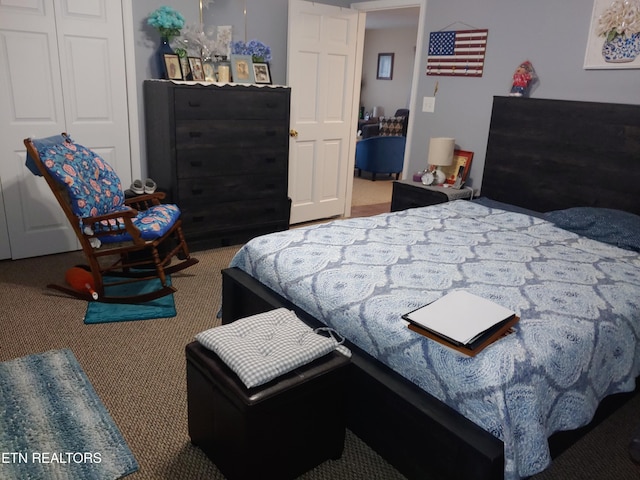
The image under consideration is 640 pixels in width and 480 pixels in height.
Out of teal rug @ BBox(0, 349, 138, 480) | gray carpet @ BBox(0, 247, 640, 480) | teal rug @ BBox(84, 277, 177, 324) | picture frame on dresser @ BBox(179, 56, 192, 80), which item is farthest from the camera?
picture frame on dresser @ BBox(179, 56, 192, 80)

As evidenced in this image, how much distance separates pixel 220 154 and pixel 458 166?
6.21ft

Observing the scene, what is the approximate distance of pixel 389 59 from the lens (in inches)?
398

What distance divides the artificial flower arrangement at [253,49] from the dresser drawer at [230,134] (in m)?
0.54

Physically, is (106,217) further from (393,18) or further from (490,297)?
(393,18)

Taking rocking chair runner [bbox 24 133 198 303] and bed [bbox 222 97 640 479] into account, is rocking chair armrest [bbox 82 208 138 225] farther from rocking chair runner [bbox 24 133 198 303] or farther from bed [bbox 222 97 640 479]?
bed [bbox 222 97 640 479]

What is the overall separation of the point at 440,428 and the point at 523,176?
2567 mm

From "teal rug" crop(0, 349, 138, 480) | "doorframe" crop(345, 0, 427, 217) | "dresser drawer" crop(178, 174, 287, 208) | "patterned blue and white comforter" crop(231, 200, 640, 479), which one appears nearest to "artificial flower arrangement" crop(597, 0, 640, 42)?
"patterned blue and white comforter" crop(231, 200, 640, 479)

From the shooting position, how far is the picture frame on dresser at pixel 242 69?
403 centimetres

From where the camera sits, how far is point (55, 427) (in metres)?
2.03

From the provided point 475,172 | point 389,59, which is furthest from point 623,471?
point 389,59

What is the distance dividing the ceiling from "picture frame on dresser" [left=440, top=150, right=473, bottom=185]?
3.91 metres

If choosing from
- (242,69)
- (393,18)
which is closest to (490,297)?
(242,69)

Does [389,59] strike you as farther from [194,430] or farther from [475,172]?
[194,430]

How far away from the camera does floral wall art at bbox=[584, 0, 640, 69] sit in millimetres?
3070
